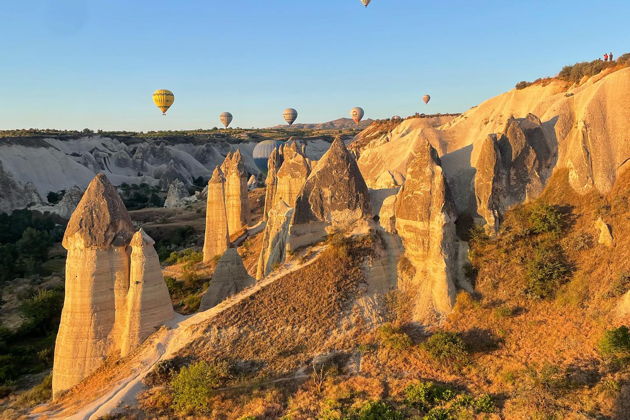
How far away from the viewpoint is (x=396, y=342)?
49.2ft

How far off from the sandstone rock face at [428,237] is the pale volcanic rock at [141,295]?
8.84m

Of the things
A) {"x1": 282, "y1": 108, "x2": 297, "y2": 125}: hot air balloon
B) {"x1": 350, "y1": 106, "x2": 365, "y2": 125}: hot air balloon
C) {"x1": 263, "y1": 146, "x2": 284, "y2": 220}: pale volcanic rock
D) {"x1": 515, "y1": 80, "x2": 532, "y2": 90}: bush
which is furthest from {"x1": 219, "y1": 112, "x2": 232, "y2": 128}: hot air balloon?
{"x1": 515, "y1": 80, "x2": 532, "y2": 90}: bush

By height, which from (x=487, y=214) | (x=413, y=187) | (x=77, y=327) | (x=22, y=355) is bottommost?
(x=22, y=355)

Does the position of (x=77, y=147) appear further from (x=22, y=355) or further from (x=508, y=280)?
(x=508, y=280)

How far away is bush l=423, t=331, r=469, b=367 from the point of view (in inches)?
567

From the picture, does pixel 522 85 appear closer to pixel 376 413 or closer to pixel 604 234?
pixel 604 234

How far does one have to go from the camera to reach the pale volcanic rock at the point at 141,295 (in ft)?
49.7

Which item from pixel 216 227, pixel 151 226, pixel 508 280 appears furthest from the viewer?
pixel 151 226

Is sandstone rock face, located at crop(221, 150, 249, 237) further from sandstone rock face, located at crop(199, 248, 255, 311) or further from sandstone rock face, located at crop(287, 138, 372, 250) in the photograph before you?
sandstone rock face, located at crop(287, 138, 372, 250)

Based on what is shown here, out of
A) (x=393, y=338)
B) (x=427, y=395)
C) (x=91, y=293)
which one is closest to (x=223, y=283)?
(x=91, y=293)

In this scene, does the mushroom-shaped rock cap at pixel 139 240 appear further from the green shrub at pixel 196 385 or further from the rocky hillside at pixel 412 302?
the green shrub at pixel 196 385

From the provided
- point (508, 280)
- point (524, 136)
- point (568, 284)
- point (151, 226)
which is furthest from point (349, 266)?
point (151, 226)

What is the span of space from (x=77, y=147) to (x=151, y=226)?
60819 mm

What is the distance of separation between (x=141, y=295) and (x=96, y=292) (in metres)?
1.47
